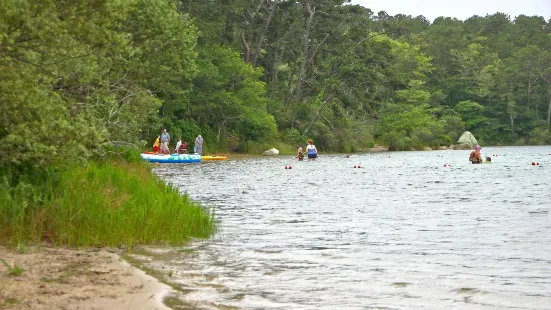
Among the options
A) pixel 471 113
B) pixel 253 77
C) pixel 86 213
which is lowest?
pixel 86 213

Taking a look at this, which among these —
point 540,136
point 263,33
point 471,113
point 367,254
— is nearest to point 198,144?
point 263,33

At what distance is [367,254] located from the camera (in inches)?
513

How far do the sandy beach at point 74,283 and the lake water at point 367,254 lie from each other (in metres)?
0.55

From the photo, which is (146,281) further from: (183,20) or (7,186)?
(183,20)

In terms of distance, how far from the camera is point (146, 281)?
9539mm

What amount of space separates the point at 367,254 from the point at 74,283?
18.7 ft

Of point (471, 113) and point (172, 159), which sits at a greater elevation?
point (471, 113)

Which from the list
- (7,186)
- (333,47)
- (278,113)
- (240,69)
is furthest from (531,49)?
(7,186)

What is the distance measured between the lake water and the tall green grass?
0.52 m

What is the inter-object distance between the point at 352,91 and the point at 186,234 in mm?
63677

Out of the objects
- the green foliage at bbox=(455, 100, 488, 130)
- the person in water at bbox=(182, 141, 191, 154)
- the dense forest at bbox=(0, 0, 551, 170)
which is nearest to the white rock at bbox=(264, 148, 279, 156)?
the dense forest at bbox=(0, 0, 551, 170)

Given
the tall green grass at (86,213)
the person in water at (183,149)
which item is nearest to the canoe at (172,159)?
the person in water at (183,149)

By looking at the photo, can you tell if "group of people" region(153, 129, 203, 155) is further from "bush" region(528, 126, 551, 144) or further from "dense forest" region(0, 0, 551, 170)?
"bush" region(528, 126, 551, 144)

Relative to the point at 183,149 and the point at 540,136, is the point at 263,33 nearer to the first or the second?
the point at 183,149
